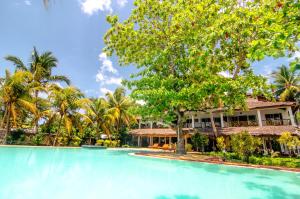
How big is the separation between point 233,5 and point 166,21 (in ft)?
16.8

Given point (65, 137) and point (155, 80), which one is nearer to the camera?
point (155, 80)

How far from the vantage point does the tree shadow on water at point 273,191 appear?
610 centimetres

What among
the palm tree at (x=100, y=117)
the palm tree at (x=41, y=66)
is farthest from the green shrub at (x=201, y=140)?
the palm tree at (x=41, y=66)

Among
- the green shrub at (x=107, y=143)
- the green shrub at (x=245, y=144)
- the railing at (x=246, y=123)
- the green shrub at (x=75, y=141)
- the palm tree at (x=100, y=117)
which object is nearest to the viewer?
the green shrub at (x=245, y=144)

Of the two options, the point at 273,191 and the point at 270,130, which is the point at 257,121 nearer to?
the point at 270,130

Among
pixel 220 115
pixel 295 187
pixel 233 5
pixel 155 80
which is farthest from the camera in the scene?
pixel 220 115

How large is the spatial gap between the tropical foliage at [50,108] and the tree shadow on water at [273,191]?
11.9 meters

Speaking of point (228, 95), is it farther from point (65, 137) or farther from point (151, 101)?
point (65, 137)

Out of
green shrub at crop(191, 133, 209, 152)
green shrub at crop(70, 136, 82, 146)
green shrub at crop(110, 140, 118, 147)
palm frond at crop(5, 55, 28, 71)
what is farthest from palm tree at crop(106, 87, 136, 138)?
green shrub at crop(191, 133, 209, 152)

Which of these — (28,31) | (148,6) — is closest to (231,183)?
(148,6)

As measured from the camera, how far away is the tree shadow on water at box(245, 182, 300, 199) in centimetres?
610

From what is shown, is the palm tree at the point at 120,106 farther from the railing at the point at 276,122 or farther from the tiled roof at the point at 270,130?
the railing at the point at 276,122

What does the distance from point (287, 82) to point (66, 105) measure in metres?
32.1

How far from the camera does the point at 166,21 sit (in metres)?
16.0
